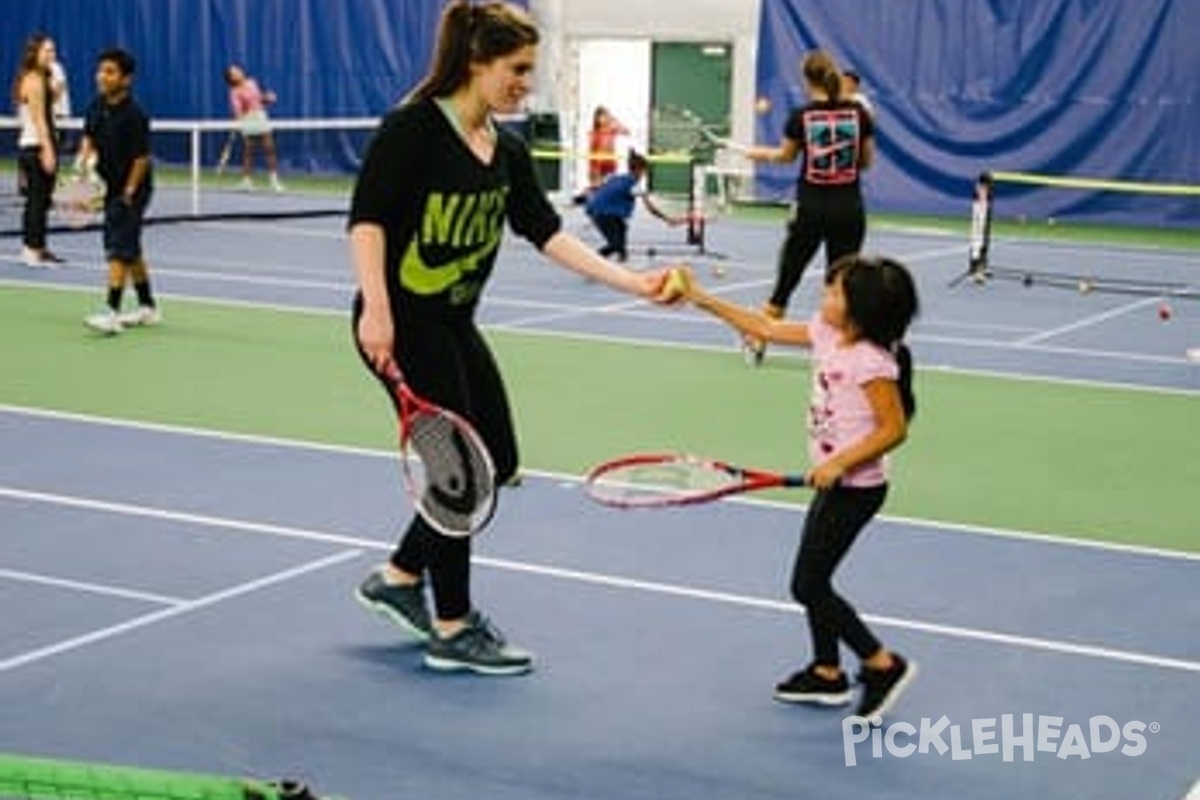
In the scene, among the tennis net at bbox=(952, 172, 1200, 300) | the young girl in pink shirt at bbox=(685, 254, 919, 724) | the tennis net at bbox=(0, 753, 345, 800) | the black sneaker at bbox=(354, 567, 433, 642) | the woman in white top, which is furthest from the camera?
the tennis net at bbox=(952, 172, 1200, 300)

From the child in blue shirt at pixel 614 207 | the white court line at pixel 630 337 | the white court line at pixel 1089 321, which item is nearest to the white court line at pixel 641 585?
the white court line at pixel 630 337

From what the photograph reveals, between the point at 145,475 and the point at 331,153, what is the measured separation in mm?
20509

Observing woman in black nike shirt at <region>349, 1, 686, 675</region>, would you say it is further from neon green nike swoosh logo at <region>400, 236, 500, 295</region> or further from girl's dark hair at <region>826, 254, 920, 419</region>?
girl's dark hair at <region>826, 254, 920, 419</region>

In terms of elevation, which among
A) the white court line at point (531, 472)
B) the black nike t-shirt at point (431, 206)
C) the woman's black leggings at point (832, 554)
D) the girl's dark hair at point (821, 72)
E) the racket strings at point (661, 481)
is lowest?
the white court line at point (531, 472)

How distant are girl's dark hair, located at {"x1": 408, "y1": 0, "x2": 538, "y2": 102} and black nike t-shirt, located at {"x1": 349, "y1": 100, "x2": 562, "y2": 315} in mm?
66

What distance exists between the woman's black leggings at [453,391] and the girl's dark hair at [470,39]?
60 cm

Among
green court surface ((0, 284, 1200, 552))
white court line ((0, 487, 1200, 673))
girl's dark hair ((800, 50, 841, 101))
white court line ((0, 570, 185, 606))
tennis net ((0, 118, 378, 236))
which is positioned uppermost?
girl's dark hair ((800, 50, 841, 101))

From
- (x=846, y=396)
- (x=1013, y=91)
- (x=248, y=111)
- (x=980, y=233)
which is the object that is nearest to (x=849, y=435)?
(x=846, y=396)

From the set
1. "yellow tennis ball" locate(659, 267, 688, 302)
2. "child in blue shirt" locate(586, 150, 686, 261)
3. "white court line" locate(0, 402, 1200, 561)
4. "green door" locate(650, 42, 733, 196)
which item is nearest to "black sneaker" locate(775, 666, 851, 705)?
"yellow tennis ball" locate(659, 267, 688, 302)

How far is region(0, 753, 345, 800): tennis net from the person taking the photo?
3154 millimetres

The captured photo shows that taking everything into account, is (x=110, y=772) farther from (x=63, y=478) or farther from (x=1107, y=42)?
(x=1107, y=42)

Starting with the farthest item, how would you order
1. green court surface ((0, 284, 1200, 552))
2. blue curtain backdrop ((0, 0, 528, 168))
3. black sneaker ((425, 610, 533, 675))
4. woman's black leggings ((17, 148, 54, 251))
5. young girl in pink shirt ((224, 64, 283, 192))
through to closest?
blue curtain backdrop ((0, 0, 528, 168))
young girl in pink shirt ((224, 64, 283, 192))
woman's black leggings ((17, 148, 54, 251))
green court surface ((0, 284, 1200, 552))
black sneaker ((425, 610, 533, 675))

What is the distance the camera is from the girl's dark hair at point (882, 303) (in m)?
5.24

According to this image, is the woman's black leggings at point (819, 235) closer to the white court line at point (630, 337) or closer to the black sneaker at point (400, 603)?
the white court line at point (630, 337)
